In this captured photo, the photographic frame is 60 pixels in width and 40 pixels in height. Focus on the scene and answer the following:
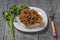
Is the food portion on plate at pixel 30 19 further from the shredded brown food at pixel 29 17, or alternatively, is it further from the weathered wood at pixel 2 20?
the weathered wood at pixel 2 20

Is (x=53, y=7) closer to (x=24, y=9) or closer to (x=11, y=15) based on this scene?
(x=24, y=9)

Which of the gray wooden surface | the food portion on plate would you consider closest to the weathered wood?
the gray wooden surface

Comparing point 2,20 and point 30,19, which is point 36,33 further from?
point 2,20

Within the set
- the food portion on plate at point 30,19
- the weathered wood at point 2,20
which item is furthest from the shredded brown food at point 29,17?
the weathered wood at point 2,20

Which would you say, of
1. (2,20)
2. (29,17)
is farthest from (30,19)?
(2,20)

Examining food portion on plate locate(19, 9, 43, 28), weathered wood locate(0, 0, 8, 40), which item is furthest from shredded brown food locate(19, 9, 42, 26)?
weathered wood locate(0, 0, 8, 40)

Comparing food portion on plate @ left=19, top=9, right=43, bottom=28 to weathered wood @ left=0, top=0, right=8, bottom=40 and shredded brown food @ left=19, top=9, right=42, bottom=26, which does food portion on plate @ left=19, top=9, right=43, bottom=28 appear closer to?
shredded brown food @ left=19, top=9, right=42, bottom=26

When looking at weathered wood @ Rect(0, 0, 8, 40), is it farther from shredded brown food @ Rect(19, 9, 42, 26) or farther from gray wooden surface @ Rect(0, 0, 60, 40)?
shredded brown food @ Rect(19, 9, 42, 26)

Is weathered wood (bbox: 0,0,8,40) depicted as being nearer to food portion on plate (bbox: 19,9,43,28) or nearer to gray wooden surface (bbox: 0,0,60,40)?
gray wooden surface (bbox: 0,0,60,40)

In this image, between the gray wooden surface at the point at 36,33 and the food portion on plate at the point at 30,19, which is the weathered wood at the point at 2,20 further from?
the food portion on plate at the point at 30,19
